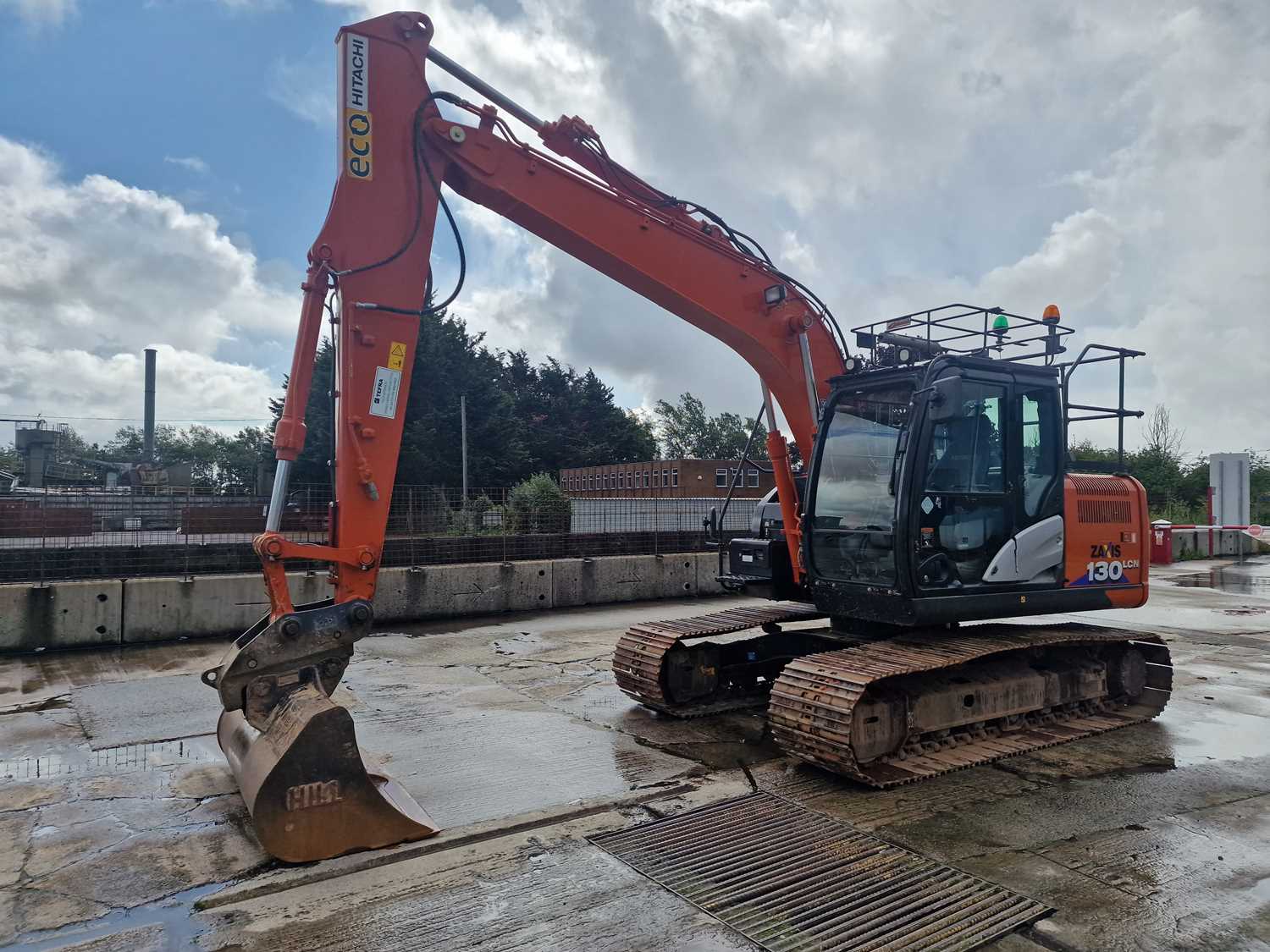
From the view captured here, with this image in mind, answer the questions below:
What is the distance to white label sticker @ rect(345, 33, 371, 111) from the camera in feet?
16.2

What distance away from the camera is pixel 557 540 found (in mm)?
13867

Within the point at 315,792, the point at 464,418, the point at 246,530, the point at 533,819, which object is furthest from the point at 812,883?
the point at 464,418

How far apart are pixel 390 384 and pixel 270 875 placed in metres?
2.57

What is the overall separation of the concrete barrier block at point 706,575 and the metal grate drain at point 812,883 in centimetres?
949

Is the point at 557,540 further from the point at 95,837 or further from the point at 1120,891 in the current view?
the point at 1120,891

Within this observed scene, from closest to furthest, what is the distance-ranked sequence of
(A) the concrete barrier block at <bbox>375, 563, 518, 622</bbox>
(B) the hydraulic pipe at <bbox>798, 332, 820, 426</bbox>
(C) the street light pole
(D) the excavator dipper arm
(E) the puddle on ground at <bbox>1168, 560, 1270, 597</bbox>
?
1. (D) the excavator dipper arm
2. (B) the hydraulic pipe at <bbox>798, 332, 820, 426</bbox>
3. (A) the concrete barrier block at <bbox>375, 563, 518, 622</bbox>
4. (E) the puddle on ground at <bbox>1168, 560, 1270, 597</bbox>
5. (C) the street light pole

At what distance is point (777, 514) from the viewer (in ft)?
23.5

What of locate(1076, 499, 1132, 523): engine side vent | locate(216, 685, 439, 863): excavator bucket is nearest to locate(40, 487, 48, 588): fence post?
locate(216, 685, 439, 863): excavator bucket

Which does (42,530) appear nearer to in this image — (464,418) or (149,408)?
(464,418)

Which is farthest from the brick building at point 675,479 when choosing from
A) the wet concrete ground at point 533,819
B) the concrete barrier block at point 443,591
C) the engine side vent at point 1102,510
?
the wet concrete ground at point 533,819

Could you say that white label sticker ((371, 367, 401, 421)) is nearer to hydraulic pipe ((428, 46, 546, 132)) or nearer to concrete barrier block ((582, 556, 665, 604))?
hydraulic pipe ((428, 46, 546, 132))

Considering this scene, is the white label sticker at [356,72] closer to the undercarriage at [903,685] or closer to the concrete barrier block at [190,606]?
the undercarriage at [903,685]

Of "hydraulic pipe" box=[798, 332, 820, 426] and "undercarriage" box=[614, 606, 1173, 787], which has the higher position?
"hydraulic pipe" box=[798, 332, 820, 426]

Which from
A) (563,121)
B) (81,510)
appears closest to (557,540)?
(81,510)
